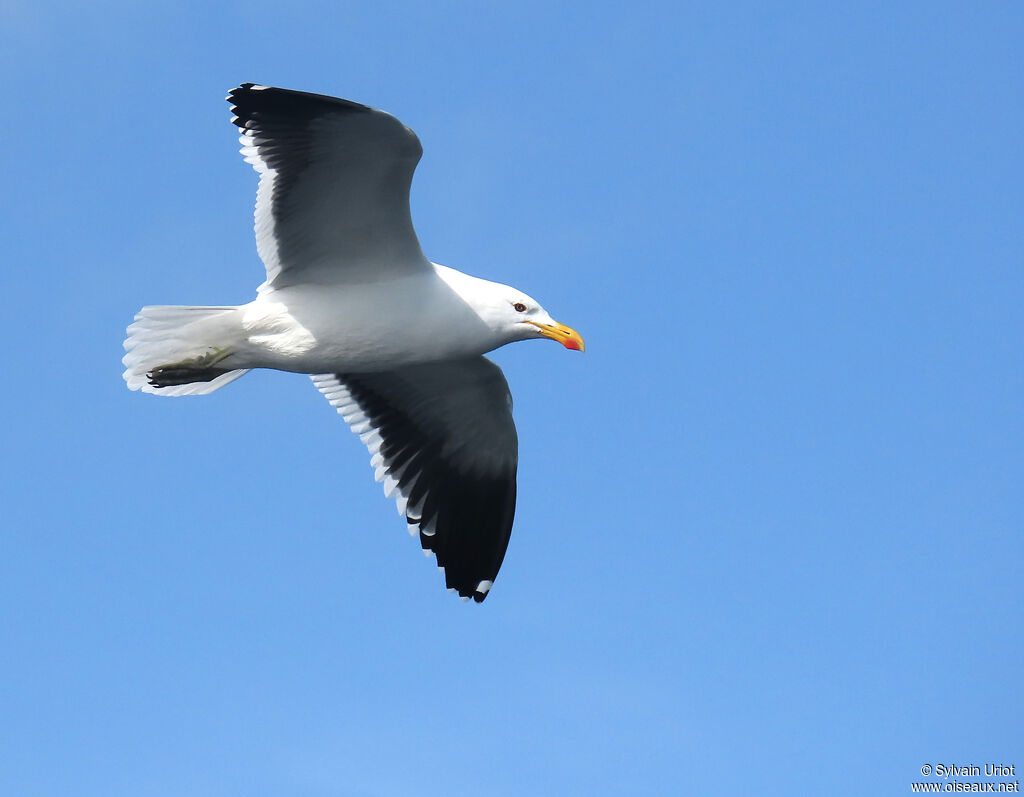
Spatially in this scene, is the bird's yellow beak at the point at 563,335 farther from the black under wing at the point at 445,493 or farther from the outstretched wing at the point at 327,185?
the black under wing at the point at 445,493

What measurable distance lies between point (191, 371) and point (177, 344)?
7.5 inches

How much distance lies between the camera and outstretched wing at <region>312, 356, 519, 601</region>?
995cm

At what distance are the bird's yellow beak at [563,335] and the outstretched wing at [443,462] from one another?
4.01 feet

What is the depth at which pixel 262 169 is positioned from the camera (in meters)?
8.27

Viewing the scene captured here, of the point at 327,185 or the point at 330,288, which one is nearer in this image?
the point at 327,185

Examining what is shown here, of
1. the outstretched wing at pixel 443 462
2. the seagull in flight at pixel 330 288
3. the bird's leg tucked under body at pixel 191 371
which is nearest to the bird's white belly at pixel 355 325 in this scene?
the seagull in flight at pixel 330 288

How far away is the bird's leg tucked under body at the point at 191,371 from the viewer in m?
8.60

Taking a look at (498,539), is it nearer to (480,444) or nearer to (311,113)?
(480,444)

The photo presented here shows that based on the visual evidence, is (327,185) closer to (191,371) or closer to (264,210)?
(264,210)

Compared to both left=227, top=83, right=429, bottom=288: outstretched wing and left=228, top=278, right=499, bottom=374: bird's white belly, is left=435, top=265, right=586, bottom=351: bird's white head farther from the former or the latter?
left=227, top=83, right=429, bottom=288: outstretched wing

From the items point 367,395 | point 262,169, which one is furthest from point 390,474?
point 262,169

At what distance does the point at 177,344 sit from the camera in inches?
341

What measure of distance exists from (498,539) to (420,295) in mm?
2403

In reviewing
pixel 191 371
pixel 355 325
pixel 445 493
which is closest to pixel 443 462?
pixel 445 493
